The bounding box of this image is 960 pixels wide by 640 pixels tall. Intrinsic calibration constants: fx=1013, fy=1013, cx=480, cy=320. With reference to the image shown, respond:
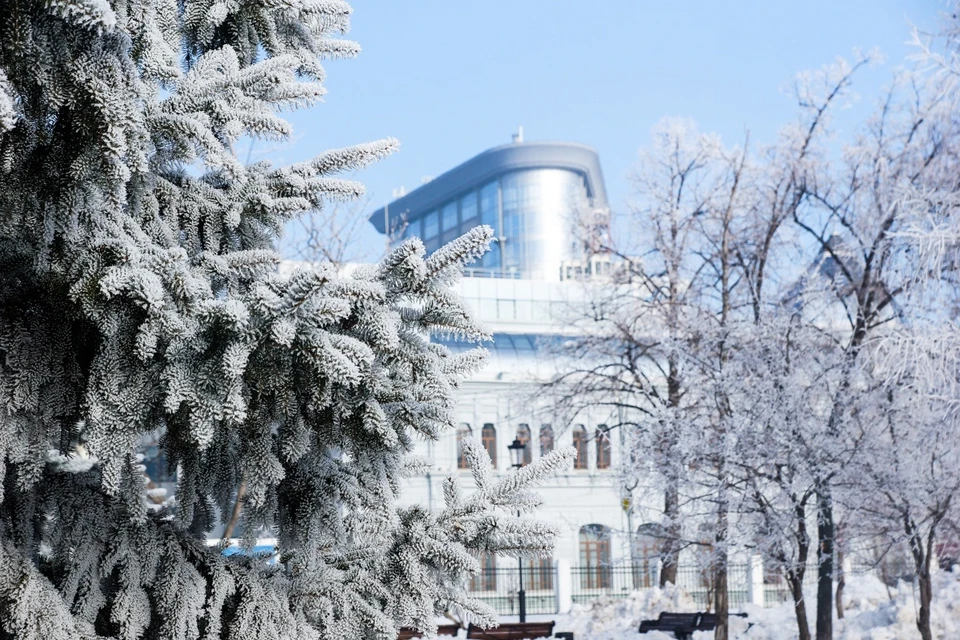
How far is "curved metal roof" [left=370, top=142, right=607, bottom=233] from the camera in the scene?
92.7 meters

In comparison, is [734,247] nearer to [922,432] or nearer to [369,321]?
[922,432]

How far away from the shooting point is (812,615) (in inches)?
721

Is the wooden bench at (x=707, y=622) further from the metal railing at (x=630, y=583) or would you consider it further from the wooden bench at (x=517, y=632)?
the metal railing at (x=630, y=583)

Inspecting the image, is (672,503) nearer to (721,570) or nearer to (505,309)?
(721,570)

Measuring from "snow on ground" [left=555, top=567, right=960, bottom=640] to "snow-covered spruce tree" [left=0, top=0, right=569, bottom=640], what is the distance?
43.7 feet

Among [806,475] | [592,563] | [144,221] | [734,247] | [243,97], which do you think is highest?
[734,247]

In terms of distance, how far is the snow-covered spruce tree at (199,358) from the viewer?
2318mm

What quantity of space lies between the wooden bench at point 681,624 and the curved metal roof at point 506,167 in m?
73.1

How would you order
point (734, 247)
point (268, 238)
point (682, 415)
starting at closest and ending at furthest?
point (268, 238)
point (682, 415)
point (734, 247)

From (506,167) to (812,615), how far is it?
78302 millimetres

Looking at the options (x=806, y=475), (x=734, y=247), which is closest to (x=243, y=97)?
(x=806, y=475)

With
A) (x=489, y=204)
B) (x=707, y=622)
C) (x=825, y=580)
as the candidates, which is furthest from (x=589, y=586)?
(x=489, y=204)

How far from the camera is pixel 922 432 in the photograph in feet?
40.6

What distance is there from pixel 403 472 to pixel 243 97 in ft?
4.16
